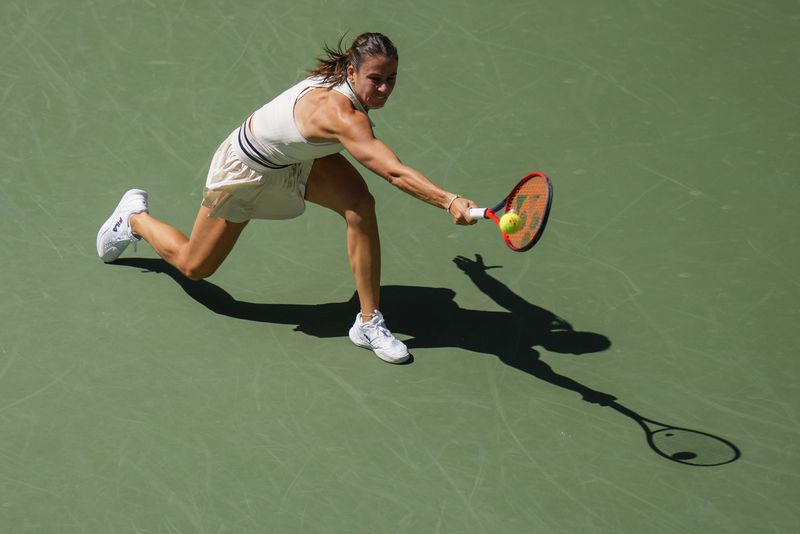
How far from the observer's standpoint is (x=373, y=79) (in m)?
4.75

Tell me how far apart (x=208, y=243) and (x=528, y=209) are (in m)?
1.59

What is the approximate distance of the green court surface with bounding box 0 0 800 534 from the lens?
445 centimetres

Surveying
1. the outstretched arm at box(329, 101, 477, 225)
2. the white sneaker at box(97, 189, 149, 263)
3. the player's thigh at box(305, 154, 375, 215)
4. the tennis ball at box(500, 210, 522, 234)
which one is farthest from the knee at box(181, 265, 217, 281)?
the tennis ball at box(500, 210, 522, 234)

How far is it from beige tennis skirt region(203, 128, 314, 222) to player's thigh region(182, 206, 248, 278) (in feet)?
0.15

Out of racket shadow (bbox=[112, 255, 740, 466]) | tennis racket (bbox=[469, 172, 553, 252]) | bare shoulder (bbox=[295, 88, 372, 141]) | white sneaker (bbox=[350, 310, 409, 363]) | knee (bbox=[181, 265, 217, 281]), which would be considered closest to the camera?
tennis racket (bbox=[469, 172, 553, 252])

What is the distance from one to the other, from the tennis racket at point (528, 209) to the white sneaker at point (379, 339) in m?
0.83

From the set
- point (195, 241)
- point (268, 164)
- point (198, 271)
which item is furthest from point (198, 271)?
point (268, 164)

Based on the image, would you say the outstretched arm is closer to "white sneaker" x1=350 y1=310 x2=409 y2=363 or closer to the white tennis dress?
the white tennis dress

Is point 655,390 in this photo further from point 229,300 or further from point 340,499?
point 229,300

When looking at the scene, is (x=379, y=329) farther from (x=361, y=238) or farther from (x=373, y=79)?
(x=373, y=79)

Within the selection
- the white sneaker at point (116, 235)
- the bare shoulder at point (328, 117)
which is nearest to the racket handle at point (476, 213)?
the bare shoulder at point (328, 117)

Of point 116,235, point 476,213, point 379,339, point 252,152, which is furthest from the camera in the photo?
point 116,235

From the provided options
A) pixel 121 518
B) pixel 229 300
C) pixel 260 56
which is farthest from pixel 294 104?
pixel 260 56

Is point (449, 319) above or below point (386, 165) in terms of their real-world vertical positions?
below
